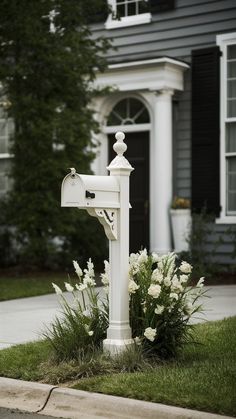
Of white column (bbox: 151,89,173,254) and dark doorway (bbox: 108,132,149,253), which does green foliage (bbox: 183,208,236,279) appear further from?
dark doorway (bbox: 108,132,149,253)

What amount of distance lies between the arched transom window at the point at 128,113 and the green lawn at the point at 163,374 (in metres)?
7.78

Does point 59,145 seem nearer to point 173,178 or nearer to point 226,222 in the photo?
point 173,178

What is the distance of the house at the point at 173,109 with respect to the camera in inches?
517

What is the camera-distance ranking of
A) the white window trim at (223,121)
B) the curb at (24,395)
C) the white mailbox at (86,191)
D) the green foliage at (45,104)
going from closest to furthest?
1. the curb at (24,395)
2. the white mailbox at (86,191)
3. the green foliage at (45,104)
4. the white window trim at (223,121)

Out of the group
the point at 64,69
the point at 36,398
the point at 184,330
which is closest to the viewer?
the point at 36,398

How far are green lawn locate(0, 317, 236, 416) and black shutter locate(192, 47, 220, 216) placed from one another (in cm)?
627

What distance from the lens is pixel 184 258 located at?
12.7 metres

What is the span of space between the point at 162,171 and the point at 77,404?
8.41 meters

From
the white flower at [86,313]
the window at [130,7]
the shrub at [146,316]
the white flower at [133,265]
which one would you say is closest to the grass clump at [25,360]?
the shrub at [146,316]

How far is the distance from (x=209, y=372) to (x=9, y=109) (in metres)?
8.33

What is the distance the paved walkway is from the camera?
7789 mm

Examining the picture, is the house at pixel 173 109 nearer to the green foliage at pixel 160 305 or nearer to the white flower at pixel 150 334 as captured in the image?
the green foliage at pixel 160 305

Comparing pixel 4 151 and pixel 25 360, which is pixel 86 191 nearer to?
pixel 25 360

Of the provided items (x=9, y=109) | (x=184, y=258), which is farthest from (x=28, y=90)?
(x=184, y=258)
